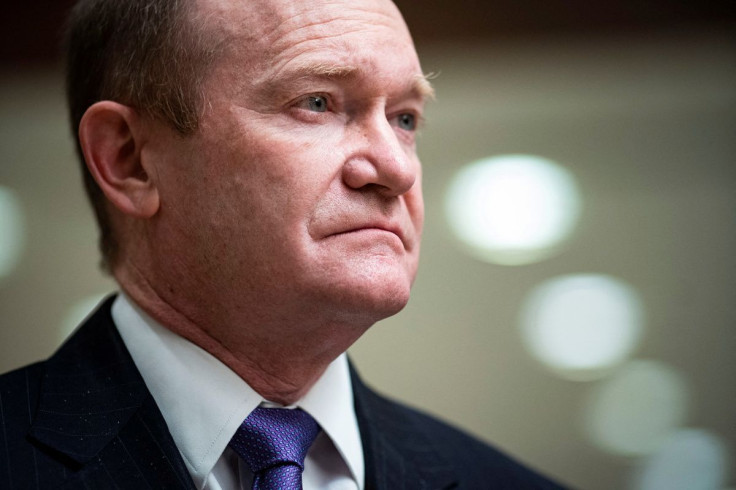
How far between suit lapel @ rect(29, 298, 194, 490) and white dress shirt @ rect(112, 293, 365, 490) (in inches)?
1.5

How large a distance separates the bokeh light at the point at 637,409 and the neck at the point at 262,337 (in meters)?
1.58

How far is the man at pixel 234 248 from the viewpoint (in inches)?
55.4

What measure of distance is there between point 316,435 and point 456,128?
1682 mm

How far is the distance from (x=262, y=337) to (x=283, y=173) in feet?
1.10

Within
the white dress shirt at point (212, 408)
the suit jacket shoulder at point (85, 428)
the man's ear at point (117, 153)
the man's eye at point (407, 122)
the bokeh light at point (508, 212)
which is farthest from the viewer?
the bokeh light at point (508, 212)

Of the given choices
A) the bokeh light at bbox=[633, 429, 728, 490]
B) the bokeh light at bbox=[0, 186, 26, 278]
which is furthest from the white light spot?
the bokeh light at bbox=[633, 429, 728, 490]

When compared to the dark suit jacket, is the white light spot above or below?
below

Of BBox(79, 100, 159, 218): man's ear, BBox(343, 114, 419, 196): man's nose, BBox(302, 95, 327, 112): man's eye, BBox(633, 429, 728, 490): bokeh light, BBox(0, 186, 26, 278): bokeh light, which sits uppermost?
BBox(302, 95, 327, 112): man's eye

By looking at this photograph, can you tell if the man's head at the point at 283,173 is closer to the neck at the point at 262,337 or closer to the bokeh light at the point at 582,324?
the neck at the point at 262,337

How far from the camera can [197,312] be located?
1.55 meters

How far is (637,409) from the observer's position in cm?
283

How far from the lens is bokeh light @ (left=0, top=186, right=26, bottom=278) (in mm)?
2799

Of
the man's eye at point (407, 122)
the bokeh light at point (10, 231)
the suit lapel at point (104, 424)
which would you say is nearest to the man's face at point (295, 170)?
the man's eye at point (407, 122)

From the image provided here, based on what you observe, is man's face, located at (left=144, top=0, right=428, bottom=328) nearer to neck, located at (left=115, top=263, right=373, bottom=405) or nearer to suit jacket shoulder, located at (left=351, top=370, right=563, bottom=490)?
A: neck, located at (left=115, top=263, right=373, bottom=405)
